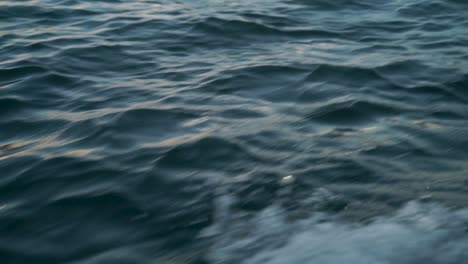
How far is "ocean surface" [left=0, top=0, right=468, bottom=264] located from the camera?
316cm

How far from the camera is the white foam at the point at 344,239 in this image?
305 centimetres

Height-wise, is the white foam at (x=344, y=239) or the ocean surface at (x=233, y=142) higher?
the ocean surface at (x=233, y=142)

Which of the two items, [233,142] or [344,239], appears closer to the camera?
[344,239]

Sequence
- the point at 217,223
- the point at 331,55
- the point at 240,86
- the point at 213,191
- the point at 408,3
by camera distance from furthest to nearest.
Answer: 1. the point at 408,3
2. the point at 331,55
3. the point at 240,86
4. the point at 213,191
5. the point at 217,223

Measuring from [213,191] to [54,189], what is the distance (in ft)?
3.31

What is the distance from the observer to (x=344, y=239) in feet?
10.4

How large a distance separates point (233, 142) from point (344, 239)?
129 cm

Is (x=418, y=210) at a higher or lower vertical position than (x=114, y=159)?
lower

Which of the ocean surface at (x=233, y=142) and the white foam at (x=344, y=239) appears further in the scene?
the ocean surface at (x=233, y=142)

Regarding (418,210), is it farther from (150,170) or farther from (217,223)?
(150,170)

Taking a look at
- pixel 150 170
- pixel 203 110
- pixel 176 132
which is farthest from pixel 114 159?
pixel 203 110

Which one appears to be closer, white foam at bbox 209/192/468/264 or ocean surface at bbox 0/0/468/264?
white foam at bbox 209/192/468/264

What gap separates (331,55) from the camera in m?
6.03

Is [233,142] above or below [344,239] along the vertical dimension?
above
